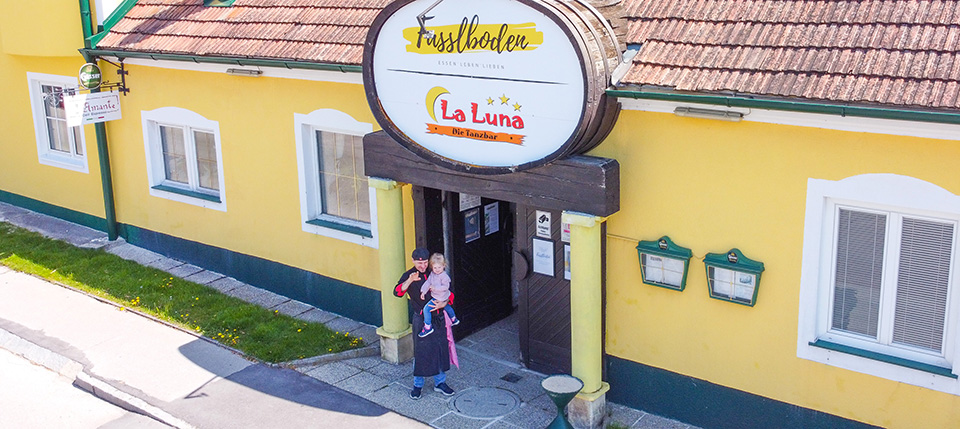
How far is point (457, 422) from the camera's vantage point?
8.19m

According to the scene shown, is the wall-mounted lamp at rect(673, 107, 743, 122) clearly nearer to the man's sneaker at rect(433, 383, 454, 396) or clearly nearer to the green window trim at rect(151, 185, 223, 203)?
the man's sneaker at rect(433, 383, 454, 396)

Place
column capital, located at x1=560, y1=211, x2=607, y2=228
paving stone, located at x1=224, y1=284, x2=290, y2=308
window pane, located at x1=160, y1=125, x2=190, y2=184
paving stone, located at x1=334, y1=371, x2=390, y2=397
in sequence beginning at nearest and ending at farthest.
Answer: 1. column capital, located at x1=560, y1=211, x2=607, y2=228
2. paving stone, located at x1=334, y1=371, x2=390, y2=397
3. paving stone, located at x1=224, y1=284, x2=290, y2=308
4. window pane, located at x1=160, y1=125, x2=190, y2=184

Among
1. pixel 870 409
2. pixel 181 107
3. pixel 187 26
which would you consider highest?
pixel 187 26

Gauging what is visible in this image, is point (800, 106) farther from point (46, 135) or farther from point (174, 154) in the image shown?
point (46, 135)

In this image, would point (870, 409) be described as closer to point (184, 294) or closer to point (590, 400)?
point (590, 400)

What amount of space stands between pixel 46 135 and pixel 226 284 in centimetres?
468

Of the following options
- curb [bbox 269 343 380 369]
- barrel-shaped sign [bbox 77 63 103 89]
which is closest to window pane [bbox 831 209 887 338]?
curb [bbox 269 343 380 369]

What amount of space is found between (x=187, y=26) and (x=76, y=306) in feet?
11.7

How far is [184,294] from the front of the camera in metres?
11.1

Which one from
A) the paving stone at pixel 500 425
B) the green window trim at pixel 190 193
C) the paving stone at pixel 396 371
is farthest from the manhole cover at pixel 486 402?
the green window trim at pixel 190 193

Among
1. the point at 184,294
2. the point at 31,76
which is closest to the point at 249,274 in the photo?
the point at 184,294

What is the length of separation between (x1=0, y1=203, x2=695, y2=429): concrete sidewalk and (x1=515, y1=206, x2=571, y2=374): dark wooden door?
26 centimetres

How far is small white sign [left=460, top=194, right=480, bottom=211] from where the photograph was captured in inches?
382

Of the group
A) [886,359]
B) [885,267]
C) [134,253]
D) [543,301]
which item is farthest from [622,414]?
[134,253]
